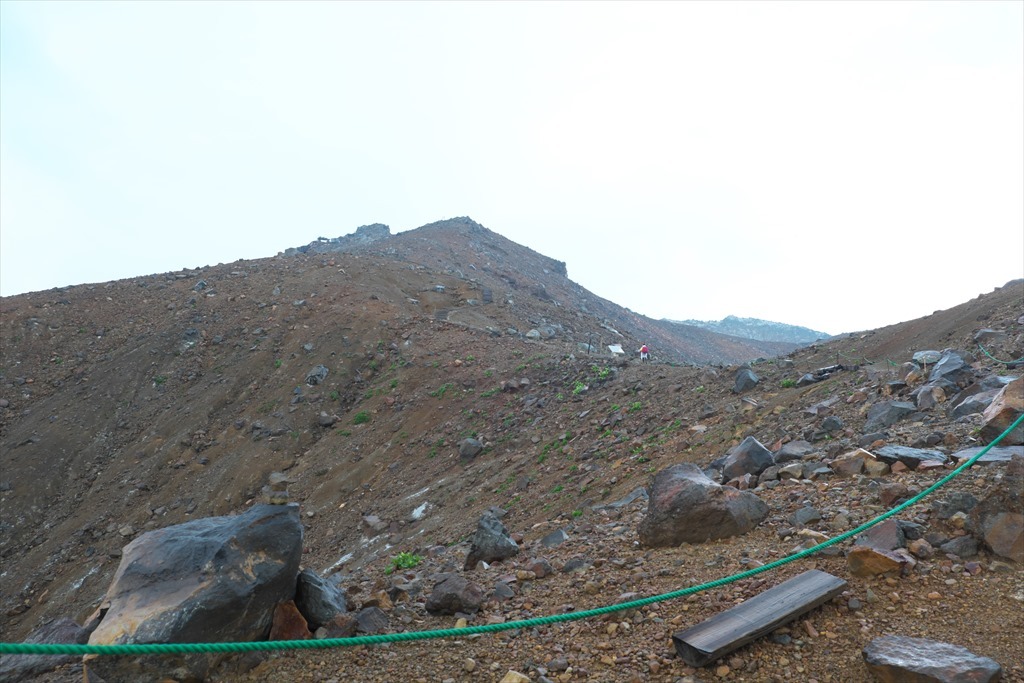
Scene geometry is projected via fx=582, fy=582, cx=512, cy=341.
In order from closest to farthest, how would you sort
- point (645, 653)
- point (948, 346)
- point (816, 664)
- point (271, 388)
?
point (816, 664) → point (645, 653) → point (948, 346) → point (271, 388)

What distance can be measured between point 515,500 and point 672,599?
5036mm

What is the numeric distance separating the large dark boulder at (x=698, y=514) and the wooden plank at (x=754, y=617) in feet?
3.35

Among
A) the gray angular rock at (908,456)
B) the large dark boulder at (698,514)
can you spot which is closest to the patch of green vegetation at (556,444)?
the large dark boulder at (698,514)

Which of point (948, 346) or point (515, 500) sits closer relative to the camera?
point (515, 500)

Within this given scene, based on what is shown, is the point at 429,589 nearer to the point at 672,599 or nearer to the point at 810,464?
the point at 672,599

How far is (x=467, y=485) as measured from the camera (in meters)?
10.1

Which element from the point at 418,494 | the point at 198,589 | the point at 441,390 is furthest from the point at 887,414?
the point at 441,390

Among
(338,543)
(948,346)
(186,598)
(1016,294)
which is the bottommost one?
(338,543)

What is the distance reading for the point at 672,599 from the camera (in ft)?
12.8

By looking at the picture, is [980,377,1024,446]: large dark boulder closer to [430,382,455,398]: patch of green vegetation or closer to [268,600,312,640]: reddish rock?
[268,600,312,640]: reddish rock

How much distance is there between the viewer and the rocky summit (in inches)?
137

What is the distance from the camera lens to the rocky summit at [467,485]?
3.47 metres

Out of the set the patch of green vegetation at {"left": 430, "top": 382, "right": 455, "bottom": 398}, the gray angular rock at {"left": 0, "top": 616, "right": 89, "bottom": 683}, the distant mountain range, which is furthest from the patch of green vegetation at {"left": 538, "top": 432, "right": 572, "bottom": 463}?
the distant mountain range

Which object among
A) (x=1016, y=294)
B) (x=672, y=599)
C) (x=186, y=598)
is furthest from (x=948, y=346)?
(x=186, y=598)
